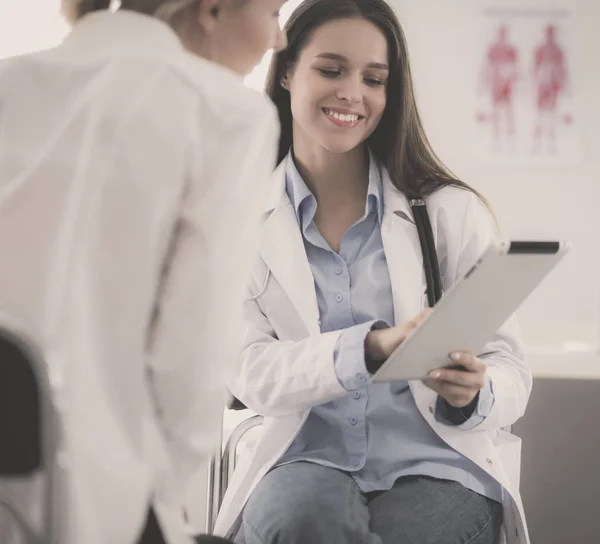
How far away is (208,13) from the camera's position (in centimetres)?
77

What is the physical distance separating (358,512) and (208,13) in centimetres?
70

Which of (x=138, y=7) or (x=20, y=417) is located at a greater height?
(x=138, y=7)

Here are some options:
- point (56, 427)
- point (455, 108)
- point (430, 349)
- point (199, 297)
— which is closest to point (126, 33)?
point (199, 297)

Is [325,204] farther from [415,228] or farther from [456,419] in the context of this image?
[456,419]

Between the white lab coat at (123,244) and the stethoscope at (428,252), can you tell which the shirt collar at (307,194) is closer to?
the stethoscope at (428,252)

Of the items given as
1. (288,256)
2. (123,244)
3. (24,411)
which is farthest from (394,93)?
(24,411)

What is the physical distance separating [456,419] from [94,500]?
25.3 inches

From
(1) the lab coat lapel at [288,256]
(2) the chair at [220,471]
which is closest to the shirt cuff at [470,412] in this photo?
(1) the lab coat lapel at [288,256]

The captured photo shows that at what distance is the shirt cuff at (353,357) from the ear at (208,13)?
0.46 m

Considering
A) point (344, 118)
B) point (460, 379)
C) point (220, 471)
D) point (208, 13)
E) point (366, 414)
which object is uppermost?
point (208, 13)

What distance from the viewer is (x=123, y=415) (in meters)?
0.64

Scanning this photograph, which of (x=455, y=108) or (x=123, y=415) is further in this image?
(x=455, y=108)

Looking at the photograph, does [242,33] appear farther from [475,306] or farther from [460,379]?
[460,379]

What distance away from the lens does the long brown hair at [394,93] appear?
1.29 m
